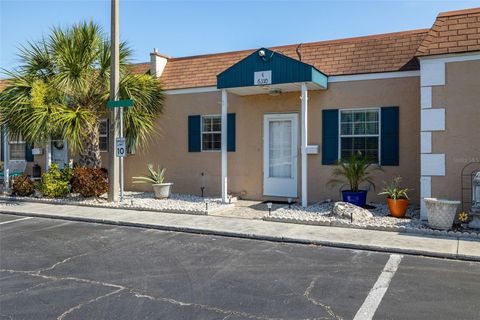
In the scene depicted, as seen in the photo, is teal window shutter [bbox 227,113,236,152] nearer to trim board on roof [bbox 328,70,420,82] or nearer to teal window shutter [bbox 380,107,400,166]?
trim board on roof [bbox 328,70,420,82]

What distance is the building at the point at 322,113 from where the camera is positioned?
27.6 feet

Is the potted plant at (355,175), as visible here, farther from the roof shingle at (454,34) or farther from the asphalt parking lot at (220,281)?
the asphalt parking lot at (220,281)

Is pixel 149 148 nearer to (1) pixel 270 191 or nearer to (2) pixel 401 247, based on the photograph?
(1) pixel 270 191

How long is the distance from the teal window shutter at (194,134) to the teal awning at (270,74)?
2199 millimetres

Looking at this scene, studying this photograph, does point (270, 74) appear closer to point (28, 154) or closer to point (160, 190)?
point (160, 190)

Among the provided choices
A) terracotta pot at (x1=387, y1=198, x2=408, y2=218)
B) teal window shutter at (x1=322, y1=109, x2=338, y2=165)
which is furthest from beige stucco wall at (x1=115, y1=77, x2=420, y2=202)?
terracotta pot at (x1=387, y1=198, x2=408, y2=218)

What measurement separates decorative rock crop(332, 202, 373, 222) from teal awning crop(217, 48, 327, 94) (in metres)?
3.03

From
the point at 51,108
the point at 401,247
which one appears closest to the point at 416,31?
the point at 401,247

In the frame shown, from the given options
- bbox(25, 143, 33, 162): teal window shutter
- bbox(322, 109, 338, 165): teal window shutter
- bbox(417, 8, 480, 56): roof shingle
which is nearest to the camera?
bbox(417, 8, 480, 56): roof shingle

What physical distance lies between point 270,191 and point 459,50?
5.79 meters

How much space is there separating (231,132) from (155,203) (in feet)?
9.82

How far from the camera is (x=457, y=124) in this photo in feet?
27.4

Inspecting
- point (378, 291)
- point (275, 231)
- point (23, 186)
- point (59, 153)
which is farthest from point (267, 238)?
point (59, 153)

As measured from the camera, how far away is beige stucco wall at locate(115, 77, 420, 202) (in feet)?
33.0
